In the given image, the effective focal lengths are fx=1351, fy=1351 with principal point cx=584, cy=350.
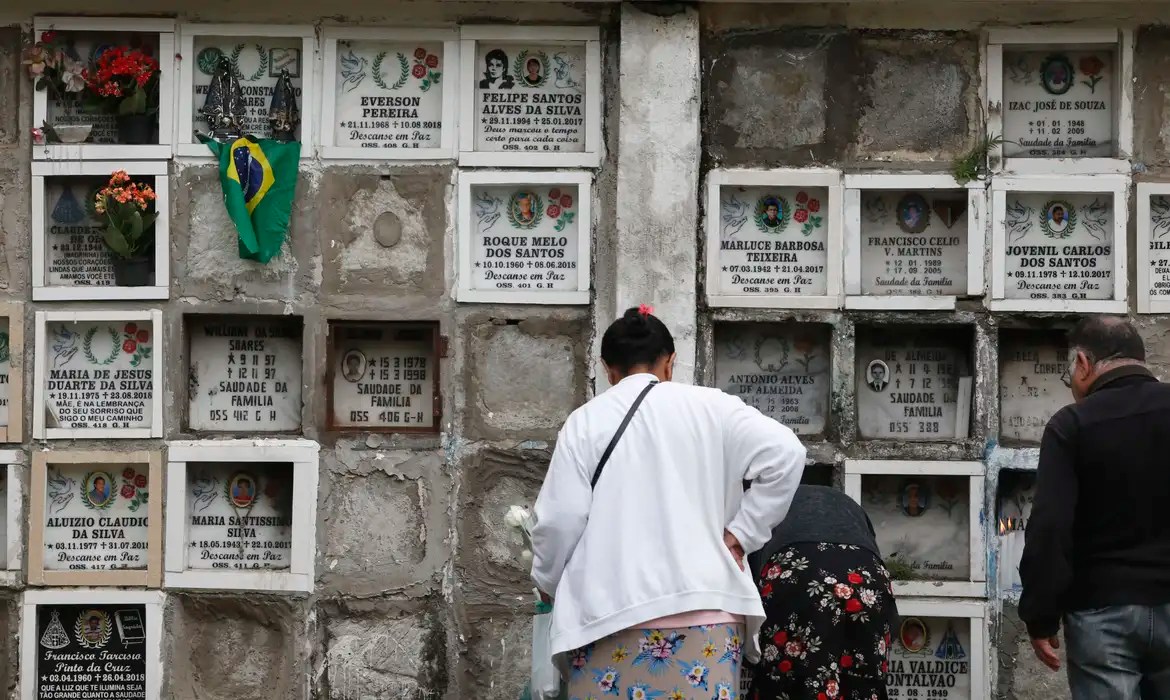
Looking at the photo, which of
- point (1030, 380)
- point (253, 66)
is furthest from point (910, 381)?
point (253, 66)

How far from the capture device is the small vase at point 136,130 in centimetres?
524

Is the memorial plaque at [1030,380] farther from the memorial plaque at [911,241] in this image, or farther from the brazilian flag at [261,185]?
the brazilian flag at [261,185]

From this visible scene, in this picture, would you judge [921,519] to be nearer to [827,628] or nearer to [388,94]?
[827,628]

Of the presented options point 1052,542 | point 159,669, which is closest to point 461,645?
point 159,669

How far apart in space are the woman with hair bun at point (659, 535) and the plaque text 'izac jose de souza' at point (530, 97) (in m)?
1.86

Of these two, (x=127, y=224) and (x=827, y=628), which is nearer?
(x=827, y=628)

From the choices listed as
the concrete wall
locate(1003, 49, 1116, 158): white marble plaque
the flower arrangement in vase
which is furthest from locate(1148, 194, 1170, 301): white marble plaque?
the flower arrangement in vase

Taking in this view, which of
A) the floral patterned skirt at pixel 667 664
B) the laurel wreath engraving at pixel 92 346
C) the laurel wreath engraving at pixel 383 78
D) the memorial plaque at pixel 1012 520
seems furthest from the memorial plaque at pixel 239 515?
the memorial plaque at pixel 1012 520

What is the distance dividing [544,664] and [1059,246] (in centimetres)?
269

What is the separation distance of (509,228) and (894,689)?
90.1 inches

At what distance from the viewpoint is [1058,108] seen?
17.1ft

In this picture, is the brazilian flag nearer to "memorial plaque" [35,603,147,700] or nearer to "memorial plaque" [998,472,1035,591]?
"memorial plaque" [35,603,147,700]

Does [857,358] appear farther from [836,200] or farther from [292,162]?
[292,162]

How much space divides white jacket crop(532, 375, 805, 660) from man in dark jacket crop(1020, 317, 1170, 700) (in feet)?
2.39
